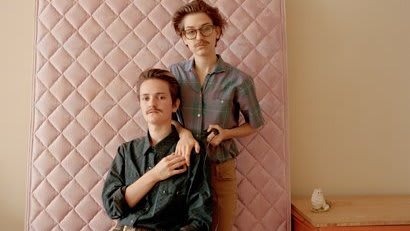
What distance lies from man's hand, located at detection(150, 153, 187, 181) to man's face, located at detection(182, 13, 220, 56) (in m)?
0.35

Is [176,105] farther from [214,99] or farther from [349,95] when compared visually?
[349,95]

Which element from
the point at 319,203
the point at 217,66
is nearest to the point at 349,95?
the point at 319,203

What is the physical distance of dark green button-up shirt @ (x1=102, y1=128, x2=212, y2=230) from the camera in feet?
3.60

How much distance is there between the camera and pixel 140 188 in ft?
3.62

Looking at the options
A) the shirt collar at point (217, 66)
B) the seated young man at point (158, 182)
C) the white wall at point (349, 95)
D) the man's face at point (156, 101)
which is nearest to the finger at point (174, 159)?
the seated young man at point (158, 182)

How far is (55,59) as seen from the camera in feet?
4.81

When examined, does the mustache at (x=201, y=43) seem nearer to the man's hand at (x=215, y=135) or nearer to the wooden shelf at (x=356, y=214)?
the man's hand at (x=215, y=135)

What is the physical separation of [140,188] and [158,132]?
0.58 ft

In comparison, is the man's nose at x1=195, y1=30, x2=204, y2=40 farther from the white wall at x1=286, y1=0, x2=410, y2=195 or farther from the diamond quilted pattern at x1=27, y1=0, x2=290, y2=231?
the white wall at x1=286, y1=0, x2=410, y2=195

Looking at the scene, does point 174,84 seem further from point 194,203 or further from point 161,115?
point 194,203

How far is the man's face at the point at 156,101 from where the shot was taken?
3.67 ft

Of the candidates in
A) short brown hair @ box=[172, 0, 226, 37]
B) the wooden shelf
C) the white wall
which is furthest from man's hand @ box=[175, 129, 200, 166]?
the white wall

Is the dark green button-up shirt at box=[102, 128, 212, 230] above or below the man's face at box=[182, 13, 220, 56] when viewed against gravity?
below

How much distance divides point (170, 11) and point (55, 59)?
19.0 inches
